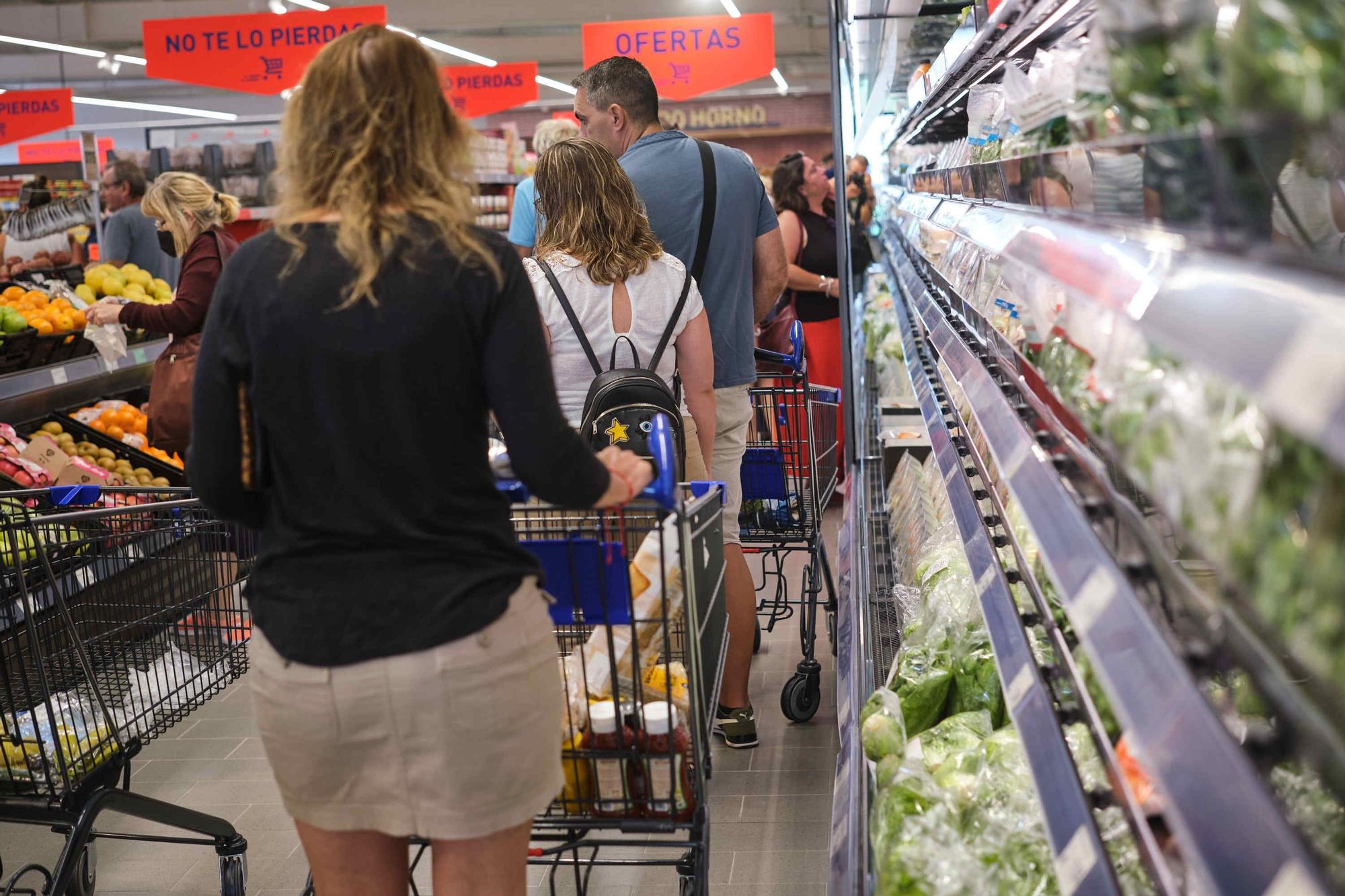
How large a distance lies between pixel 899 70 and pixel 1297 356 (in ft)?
17.8

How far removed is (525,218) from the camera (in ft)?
10.9

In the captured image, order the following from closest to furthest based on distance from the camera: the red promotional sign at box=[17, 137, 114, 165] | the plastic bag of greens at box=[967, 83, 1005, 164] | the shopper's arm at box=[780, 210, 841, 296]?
the plastic bag of greens at box=[967, 83, 1005, 164], the shopper's arm at box=[780, 210, 841, 296], the red promotional sign at box=[17, 137, 114, 165]

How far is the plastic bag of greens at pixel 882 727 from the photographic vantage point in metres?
1.93

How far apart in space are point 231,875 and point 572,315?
1.41 meters

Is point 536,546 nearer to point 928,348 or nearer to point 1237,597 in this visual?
point 1237,597

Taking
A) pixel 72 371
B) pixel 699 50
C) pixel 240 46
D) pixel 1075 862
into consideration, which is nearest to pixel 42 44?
pixel 240 46

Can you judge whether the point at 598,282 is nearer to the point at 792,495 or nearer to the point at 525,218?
the point at 525,218

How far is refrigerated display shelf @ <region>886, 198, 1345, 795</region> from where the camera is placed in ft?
2.21

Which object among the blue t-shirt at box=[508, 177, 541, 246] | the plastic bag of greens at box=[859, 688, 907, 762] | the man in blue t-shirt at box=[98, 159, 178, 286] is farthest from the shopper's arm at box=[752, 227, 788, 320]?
the man in blue t-shirt at box=[98, 159, 178, 286]

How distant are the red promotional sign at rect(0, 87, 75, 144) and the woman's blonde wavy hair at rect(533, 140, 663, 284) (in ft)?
41.7

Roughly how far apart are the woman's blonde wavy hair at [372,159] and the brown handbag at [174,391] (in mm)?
3514

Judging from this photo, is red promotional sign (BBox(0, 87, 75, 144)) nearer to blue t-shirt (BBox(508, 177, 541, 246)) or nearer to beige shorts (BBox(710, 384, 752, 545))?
blue t-shirt (BBox(508, 177, 541, 246))

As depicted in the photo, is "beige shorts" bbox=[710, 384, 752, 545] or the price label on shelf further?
"beige shorts" bbox=[710, 384, 752, 545]

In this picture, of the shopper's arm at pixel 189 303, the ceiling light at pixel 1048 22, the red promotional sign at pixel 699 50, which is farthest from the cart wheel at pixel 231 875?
the red promotional sign at pixel 699 50
